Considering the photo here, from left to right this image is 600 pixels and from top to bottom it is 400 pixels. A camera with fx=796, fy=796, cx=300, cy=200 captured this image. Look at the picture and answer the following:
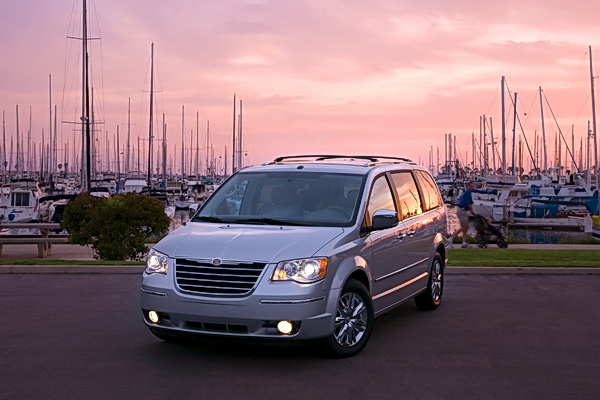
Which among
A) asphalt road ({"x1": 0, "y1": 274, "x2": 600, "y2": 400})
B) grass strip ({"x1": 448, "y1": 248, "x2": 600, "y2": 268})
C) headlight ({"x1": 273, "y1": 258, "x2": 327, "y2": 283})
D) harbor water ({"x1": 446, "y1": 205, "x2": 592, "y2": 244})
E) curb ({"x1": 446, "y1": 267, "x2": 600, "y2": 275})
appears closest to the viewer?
asphalt road ({"x1": 0, "y1": 274, "x2": 600, "y2": 400})

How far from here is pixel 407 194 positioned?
991 cm

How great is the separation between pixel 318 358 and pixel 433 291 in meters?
3.26

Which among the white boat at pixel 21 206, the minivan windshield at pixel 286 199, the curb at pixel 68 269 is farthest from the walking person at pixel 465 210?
the white boat at pixel 21 206

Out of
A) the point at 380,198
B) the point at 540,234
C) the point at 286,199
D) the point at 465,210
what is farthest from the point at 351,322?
the point at 540,234

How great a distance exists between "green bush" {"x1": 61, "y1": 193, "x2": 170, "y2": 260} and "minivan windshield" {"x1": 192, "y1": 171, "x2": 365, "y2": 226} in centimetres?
823

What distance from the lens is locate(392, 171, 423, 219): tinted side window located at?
959cm

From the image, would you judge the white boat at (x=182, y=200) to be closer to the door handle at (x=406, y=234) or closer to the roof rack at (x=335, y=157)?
the roof rack at (x=335, y=157)

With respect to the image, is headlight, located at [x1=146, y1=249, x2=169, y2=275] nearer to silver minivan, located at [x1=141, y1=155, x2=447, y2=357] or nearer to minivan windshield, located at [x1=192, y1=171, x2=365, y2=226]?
silver minivan, located at [x1=141, y1=155, x2=447, y2=357]

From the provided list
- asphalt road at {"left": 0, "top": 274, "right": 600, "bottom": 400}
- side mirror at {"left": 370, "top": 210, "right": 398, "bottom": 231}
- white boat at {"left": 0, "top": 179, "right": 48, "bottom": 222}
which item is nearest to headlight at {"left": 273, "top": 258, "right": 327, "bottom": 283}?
asphalt road at {"left": 0, "top": 274, "right": 600, "bottom": 400}

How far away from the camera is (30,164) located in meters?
85.8

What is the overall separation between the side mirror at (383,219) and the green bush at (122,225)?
31.9 feet

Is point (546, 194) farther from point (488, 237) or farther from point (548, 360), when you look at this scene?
point (548, 360)

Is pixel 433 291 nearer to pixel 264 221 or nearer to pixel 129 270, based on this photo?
pixel 264 221

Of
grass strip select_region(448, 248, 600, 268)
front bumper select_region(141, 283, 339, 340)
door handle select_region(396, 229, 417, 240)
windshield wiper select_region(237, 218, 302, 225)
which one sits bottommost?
grass strip select_region(448, 248, 600, 268)
